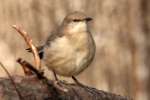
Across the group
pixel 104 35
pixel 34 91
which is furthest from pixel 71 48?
pixel 104 35

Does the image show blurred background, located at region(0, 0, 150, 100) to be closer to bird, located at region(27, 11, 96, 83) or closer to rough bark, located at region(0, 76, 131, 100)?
bird, located at region(27, 11, 96, 83)

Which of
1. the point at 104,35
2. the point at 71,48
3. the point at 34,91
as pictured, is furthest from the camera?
the point at 104,35

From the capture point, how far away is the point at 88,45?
495 cm

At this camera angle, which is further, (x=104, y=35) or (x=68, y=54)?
(x=104, y=35)

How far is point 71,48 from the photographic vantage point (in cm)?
491

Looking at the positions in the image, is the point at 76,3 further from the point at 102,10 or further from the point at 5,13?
the point at 5,13

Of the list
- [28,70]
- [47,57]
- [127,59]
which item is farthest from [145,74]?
[28,70]

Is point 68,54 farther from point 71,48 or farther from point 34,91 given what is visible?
point 34,91

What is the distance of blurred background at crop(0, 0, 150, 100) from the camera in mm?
6570

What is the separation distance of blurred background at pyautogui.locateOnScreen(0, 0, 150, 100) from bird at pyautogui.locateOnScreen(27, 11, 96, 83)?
124cm

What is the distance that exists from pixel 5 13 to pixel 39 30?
464 mm

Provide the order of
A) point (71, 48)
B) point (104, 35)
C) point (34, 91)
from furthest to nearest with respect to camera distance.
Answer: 1. point (104, 35)
2. point (71, 48)
3. point (34, 91)

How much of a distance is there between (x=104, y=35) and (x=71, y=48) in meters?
2.38

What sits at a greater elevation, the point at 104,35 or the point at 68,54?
the point at 68,54
